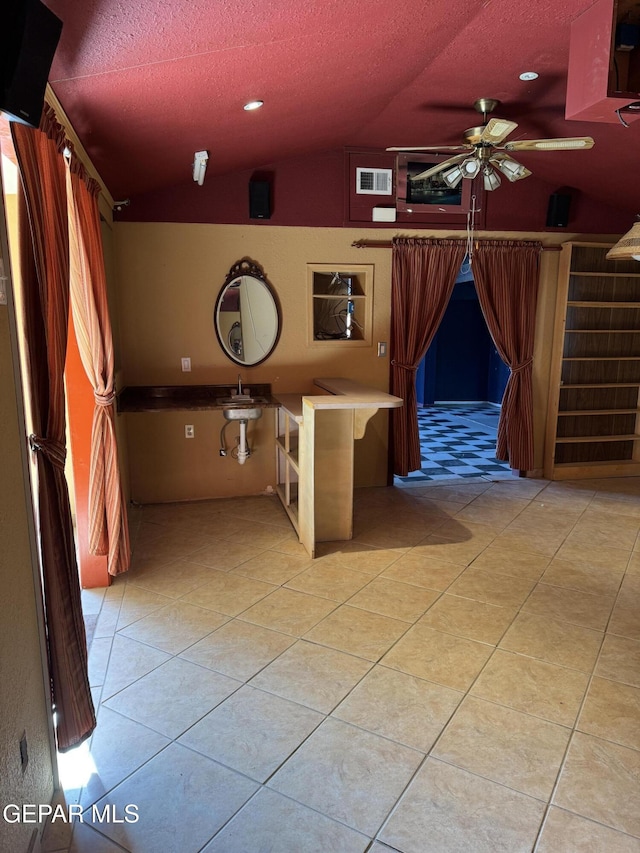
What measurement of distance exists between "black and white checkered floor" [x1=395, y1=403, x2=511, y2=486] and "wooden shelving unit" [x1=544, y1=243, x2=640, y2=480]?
73cm

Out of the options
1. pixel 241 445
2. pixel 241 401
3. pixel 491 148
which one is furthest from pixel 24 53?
pixel 241 445

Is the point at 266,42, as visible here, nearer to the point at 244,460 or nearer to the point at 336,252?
the point at 336,252

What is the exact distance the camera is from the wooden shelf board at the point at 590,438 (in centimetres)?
540

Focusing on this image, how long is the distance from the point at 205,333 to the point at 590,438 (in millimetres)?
3856

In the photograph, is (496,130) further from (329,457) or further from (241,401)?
(241,401)

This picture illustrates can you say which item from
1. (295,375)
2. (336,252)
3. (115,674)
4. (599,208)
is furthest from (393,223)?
(115,674)

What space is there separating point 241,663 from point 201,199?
11.5ft

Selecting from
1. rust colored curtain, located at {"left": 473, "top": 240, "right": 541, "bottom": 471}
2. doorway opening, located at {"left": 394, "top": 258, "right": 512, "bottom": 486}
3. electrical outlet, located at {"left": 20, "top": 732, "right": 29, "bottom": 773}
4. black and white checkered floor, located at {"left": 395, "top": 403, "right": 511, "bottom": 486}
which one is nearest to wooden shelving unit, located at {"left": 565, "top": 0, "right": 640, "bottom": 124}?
rust colored curtain, located at {"left": 473, "top": 240, "right": 541, "bottom": 471}

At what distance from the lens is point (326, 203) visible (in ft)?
15.3

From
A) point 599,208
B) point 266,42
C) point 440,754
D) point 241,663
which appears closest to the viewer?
point 440,754

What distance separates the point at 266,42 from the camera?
2277 millimetres

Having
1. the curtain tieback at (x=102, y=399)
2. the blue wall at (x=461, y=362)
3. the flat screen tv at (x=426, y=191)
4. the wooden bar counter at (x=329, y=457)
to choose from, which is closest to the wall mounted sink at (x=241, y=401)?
the wooden bar counter at (x=329, y=457)

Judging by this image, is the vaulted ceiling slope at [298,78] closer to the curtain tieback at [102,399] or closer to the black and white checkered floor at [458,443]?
the curtain tieback at [102,399]

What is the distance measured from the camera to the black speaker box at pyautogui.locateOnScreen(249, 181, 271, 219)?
441 cm
